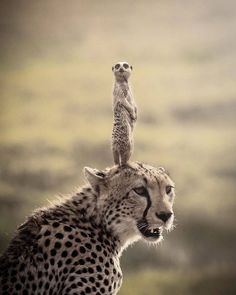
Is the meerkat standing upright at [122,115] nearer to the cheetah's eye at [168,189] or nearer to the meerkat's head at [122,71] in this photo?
the meerkat's head at [122,71]

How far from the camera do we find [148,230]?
317 cm

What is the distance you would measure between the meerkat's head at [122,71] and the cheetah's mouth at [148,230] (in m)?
0.74

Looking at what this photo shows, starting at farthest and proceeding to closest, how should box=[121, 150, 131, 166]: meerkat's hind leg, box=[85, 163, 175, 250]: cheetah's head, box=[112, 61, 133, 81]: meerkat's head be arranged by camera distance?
box=[112, 61, 133, 81]: meerkat's head, box=[121, 150, 131, 166]: meerkat's hind leg, box=[85, 163, 175, 250]: cheetah's head

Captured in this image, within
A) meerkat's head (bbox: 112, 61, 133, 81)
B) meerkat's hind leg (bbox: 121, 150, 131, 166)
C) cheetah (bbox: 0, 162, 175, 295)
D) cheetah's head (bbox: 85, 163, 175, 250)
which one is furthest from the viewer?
meerkat's head (bbox: 112, 61, 133, 81)

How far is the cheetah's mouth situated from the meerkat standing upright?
0.98 ft

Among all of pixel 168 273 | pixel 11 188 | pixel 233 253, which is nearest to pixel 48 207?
pixel 11 188

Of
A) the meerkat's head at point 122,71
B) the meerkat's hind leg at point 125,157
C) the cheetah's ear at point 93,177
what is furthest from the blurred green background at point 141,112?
the cheetah's ear at point 93,177

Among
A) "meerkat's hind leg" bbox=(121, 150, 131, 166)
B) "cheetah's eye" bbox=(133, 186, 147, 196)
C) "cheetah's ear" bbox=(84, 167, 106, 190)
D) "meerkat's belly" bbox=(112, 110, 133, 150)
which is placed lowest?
"cheetah's eye" bbox=(133, 186, 147, 196)

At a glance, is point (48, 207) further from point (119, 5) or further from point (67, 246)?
point (119, 5)

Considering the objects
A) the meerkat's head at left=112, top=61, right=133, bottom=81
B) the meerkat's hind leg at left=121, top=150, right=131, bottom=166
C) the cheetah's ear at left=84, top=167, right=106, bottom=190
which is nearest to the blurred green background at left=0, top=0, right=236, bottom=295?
the meerkat's head at left=112, top=61, right=133, bottom=81

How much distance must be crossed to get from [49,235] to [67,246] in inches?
3.6

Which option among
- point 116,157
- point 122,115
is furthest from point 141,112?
point 116,157

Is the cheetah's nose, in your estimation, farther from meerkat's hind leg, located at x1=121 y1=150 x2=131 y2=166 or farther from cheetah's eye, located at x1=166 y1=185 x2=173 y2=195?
meerkat's hind leg, located at x1=121 y1=150 x2=131 y2=166

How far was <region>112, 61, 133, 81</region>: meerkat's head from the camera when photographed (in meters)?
3.53
